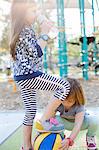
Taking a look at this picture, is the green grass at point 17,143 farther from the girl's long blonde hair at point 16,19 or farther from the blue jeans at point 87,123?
the girl's long blonde hair at point 16,19

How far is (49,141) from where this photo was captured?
2.14 meters

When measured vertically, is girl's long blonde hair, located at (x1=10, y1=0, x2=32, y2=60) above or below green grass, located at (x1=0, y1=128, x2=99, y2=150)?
above

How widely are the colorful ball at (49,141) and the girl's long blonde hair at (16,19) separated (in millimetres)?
547

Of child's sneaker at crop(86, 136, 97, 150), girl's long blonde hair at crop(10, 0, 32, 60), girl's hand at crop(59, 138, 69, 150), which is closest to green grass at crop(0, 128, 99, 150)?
child's sneaker at crop(86, 136, 97, 150)

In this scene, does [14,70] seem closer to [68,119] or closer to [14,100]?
[68,119]

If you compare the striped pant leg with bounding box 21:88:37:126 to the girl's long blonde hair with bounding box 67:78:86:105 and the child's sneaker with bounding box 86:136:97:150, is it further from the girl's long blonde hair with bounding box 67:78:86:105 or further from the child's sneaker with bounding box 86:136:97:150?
the child's sneaker with bounding box 86:136:97:150

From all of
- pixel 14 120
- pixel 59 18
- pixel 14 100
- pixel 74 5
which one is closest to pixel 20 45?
pixel 14 120

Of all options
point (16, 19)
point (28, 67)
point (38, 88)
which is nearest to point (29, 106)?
point (38, 88)

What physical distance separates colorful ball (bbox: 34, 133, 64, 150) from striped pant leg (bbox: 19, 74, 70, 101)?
0.80 feet

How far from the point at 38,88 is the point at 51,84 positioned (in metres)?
0.10

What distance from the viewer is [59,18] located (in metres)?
9.24

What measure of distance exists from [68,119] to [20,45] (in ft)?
1.79

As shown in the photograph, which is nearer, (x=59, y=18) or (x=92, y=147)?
(x=92, y=147)

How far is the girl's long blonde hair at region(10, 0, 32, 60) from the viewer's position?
7.91 ft
